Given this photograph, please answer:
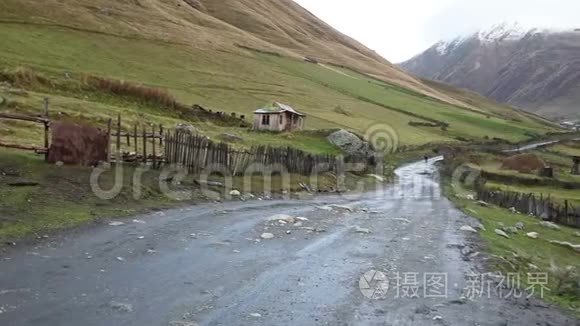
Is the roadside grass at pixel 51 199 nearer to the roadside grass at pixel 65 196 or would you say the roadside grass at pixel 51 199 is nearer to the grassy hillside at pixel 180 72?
the roadside grass at pixel 65 196

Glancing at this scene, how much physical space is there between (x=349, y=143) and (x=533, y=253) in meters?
36.6

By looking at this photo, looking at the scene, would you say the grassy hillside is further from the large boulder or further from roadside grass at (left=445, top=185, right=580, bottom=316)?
roadside grass at (left=445, top=185, right=580, bottom=316)

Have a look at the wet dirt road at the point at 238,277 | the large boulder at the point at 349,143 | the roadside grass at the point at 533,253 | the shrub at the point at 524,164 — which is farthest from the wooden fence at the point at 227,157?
the shrub at the point at 524,164

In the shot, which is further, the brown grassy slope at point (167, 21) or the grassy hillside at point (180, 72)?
the brown grassy slope at point (167, 21)

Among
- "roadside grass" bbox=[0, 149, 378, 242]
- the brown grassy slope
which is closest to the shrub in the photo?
"roadside grass" bbox=[0, 149, 378, 242]

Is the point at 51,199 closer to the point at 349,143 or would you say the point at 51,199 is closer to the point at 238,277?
the point at 238,277

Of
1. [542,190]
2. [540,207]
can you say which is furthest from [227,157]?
[542,190]

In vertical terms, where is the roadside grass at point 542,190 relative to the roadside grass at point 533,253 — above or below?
above

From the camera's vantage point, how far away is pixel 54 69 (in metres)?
62.4

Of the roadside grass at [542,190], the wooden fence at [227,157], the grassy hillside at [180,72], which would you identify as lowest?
the roadside grass at [542,190]

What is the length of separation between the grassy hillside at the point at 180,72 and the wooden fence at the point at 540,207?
65.9 ft

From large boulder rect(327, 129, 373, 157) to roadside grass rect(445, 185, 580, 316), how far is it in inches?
846

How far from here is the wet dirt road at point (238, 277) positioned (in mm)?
10148

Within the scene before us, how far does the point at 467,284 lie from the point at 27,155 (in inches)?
695
